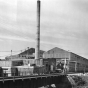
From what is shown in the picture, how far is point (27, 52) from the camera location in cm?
8738

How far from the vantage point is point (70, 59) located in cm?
7006

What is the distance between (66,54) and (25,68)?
79.5 ft

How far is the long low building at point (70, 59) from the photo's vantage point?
67.8m

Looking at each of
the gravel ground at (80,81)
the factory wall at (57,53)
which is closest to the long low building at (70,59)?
the factory wall at (57,53)

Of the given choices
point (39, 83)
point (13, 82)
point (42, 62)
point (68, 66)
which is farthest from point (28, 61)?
point (13, 82)

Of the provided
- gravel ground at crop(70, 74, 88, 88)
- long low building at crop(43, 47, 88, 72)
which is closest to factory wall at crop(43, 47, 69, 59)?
long low building at crop(43, 47, 88, 72)

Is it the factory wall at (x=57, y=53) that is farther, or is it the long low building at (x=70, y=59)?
the factory wall at (x=57, y=53)

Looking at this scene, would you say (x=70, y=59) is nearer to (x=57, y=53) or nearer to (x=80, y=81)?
(x=57, y=53)

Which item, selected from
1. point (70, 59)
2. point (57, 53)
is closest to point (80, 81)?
point (70, 59)

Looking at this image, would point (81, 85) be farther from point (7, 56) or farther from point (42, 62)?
point (7, 56)

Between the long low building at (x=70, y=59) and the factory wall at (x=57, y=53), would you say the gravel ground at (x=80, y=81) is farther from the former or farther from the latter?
the factory wall at (x=57, y=53)

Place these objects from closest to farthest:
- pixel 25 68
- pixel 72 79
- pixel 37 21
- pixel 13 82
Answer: pixel 13 82
pixel 72 79
pixel 25 68
pixel 37 21

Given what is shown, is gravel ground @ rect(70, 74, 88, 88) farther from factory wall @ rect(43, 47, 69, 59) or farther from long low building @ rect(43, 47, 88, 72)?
factory wall @ rect(43, 47, 69, 59)

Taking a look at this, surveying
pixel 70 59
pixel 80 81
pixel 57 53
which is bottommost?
pixel 80 81
